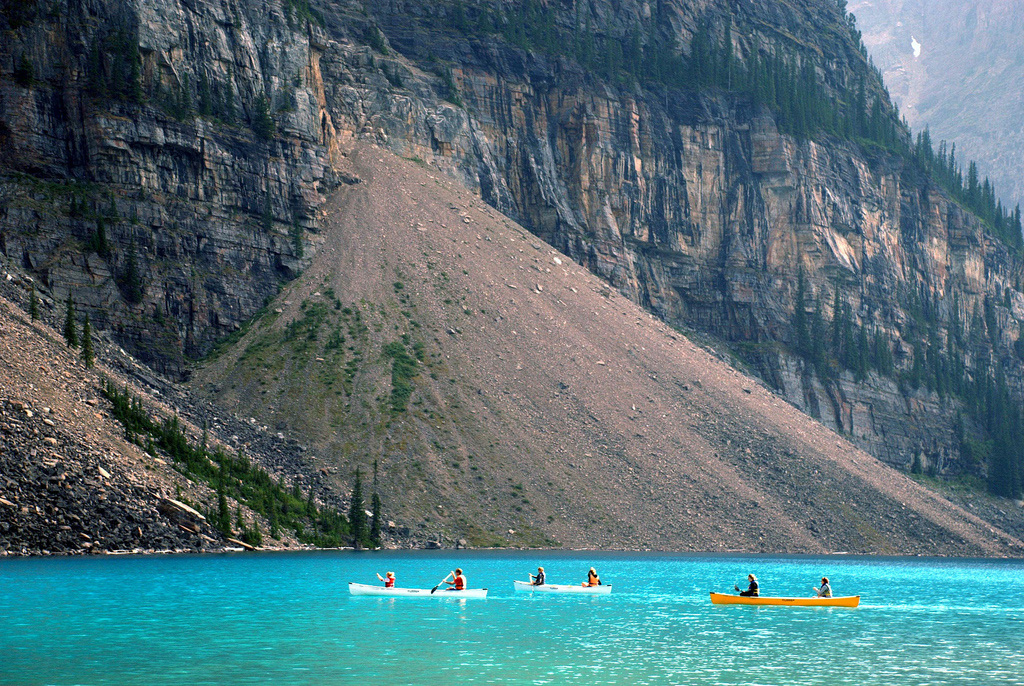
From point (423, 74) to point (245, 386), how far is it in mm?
71841

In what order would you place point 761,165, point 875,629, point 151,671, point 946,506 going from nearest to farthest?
point 151,671 < point 875,629 < point 946,506 < point 761,165

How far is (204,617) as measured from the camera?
53.2m

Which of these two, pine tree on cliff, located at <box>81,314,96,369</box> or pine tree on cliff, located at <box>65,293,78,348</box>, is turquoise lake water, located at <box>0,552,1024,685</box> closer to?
pine tree on cliff, located at <box>81,314,96,369</box>

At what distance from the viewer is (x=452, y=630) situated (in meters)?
52.3

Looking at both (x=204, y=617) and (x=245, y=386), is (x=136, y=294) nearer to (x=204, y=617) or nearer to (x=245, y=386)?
(x=245, y=386)

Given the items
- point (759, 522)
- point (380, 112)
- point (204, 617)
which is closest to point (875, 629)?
point (204, 617)

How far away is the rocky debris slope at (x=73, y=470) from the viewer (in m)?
75.4

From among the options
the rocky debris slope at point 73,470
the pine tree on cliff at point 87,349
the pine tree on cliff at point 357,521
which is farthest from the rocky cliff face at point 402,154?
the pine tree on cliff at point 357,521

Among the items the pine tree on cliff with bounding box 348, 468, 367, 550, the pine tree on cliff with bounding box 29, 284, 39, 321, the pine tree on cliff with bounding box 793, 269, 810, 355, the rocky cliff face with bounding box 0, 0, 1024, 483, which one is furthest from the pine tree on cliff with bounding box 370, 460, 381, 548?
the pine tree on cliff with bounding box 793, 269, 810, 355

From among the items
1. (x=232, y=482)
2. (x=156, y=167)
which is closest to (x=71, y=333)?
(x=232, y=482)

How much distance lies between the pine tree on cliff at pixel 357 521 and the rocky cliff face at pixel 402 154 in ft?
101

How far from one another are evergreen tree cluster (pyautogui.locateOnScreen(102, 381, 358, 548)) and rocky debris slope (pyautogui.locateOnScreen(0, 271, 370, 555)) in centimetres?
110

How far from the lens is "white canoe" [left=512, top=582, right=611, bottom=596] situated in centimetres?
6975

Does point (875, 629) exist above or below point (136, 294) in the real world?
below
